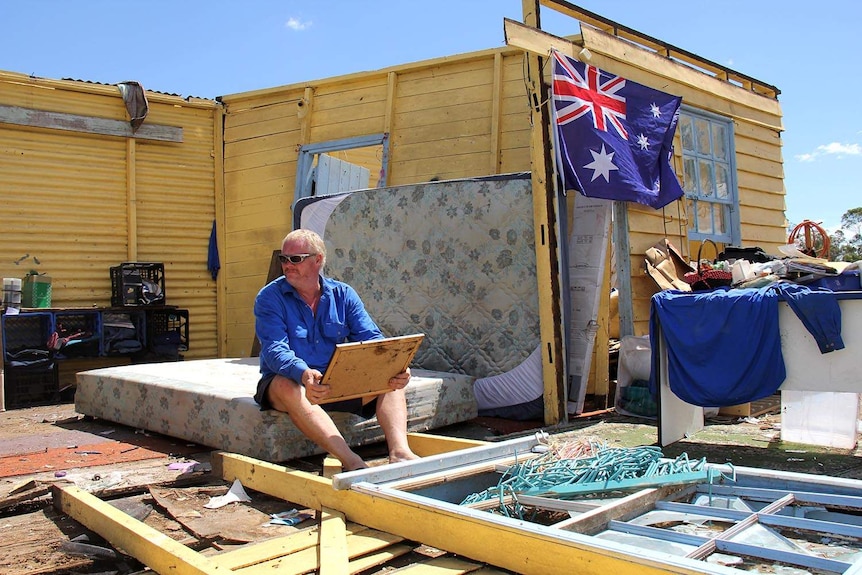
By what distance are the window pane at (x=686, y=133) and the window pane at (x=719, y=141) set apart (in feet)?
1.61

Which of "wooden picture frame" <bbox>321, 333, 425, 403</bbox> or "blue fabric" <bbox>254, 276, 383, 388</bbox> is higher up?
"blue fabric" <bbox>254, 276, 383, 388</bbox>

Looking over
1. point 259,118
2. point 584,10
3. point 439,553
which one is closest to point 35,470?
point 439,553

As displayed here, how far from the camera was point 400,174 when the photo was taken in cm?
816

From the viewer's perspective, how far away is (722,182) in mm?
7898

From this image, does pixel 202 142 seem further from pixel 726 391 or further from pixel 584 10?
pixel 726 391

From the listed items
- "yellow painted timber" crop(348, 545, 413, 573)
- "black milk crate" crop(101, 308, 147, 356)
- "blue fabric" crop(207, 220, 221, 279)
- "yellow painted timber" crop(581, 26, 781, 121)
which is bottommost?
"yellow painted timber" crop(348, 545, 413, 573)

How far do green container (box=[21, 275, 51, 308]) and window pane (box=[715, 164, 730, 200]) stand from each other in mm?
7407

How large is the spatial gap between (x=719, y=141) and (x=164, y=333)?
675 centimetres

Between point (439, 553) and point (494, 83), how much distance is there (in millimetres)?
5917

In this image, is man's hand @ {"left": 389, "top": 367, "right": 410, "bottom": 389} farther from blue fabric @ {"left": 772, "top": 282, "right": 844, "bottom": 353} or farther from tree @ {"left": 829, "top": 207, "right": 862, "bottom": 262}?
tree @ {"left": 829, "top": 207, "right": 862, "bottom": 262}

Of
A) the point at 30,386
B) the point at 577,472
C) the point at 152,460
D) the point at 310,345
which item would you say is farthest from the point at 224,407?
the point at 30,386

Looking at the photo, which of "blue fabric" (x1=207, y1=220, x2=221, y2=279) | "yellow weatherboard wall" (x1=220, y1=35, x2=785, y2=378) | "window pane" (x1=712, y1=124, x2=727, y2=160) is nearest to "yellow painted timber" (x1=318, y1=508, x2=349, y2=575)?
"yellow weatherboard wall" (x1=220, y1=35, x2=785, y2=378)

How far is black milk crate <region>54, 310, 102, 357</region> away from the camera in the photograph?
7.77m

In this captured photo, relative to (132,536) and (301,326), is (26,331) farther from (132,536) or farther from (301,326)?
(132,536)
